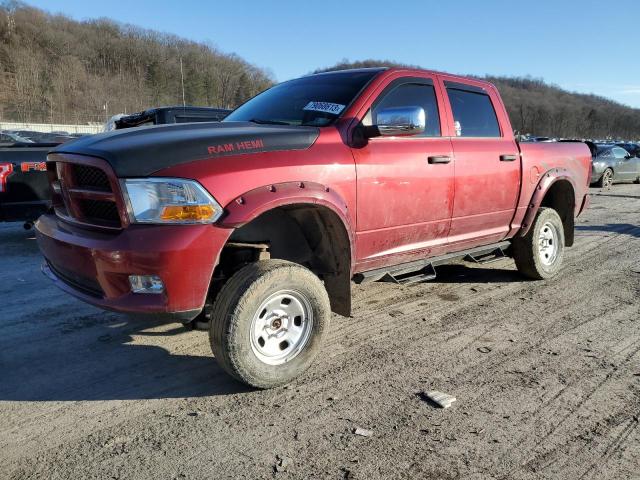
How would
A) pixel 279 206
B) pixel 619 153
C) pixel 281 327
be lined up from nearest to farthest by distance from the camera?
pixel 279 206 → pixel 281 327 → pixel 619 153

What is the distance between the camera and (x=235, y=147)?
311 centimetres

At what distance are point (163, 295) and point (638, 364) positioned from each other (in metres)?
3.24

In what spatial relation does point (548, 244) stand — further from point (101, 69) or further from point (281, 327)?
point (101, 69)

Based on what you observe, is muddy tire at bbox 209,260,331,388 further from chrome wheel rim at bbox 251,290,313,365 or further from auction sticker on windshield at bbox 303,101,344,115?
auction sticker on windshield at bbox 303,101,344,115

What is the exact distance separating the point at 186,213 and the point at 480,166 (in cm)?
288

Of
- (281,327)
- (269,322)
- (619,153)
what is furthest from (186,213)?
(619,153)

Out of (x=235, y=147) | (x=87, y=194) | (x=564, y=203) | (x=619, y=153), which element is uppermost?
(x=235, y=147)

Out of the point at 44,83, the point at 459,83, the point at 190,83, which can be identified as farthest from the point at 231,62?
the point at 459,83

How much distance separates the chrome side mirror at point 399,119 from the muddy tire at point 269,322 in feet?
3.82

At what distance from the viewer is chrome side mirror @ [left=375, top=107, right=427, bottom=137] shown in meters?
3.58

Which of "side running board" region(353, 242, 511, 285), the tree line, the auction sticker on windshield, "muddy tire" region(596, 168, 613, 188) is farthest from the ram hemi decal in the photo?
the tree line

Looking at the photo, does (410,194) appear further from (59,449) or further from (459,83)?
(59,449)

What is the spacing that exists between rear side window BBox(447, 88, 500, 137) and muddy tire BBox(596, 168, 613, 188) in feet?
51.7

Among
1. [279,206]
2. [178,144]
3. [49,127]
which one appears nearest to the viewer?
[178,144]
